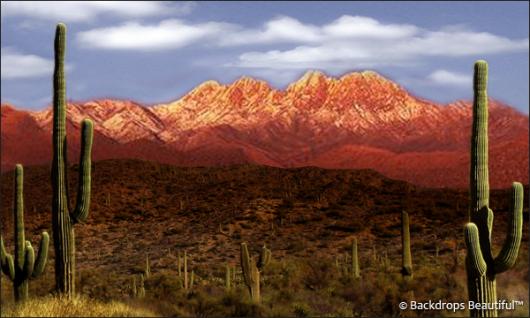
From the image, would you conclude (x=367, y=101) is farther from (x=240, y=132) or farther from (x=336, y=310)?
(x=336, y=310)

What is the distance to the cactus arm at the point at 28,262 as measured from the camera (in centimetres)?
2102

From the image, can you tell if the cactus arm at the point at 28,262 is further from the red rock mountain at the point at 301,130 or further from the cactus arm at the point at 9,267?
the red rock mountain at the point at 301,130

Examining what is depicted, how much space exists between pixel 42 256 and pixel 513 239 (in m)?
11.5

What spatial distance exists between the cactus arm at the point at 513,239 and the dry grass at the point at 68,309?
7.63 meters

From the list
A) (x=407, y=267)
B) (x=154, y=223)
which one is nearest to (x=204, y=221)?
(x=154, y=223)

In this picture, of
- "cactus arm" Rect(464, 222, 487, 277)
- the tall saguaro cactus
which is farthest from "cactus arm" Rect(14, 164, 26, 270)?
"cactus arm" Rect(464, 222, 487, 277)

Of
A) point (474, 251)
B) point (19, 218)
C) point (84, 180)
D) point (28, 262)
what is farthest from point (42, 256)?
point (474, 251)

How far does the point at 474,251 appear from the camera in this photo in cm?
1705

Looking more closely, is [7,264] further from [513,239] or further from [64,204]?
[513,239]

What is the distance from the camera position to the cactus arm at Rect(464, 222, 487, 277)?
55.3 ft

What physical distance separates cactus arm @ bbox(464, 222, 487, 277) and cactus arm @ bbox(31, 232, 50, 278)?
34.0 feet

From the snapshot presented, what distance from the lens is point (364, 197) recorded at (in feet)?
222

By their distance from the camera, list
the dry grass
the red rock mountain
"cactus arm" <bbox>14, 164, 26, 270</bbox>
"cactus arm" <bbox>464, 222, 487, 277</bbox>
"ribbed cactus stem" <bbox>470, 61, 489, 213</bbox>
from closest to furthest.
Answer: the dry grass < "cactus arm" <bbox>464, 222, 487, 277</bbox> < "ribbed cactus stem" <bbox>470, 61, 489, 213</bbox> < "cactus arm" <bbox>14, 164, 26, 270</bbox> < the red rock mountain

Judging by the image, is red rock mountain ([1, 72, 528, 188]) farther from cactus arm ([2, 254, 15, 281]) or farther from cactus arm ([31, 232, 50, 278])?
cactus arm ([31, 232, 50, 278])
